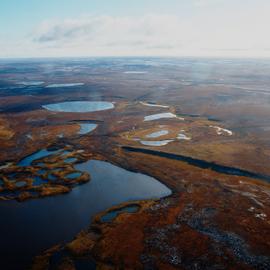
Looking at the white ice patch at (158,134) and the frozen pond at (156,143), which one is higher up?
the white ice patch at (158,134)

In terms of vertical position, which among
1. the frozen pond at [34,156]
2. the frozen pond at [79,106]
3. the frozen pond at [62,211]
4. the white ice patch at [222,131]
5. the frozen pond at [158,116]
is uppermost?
the frozen pond at [79,106]

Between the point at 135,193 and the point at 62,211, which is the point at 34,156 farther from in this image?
the point at 135,193

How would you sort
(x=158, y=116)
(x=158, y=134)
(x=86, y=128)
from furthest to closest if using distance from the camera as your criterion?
(x=158, y=116) < (x=86, y=128) < (x=158, y=134)

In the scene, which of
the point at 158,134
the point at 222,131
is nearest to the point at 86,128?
the point at 158,134

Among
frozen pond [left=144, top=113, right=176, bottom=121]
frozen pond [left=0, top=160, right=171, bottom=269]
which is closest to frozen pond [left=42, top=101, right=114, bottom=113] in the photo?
frozen pond [left=144, top=113, right=176, bottom=121]

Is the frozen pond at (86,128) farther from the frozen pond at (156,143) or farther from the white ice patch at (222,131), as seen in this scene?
the white ice patch at (222,131)

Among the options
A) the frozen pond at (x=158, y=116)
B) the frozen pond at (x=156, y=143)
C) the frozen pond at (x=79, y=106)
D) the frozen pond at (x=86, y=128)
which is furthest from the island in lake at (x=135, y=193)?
the frozen pond at (x=79, y=106)
